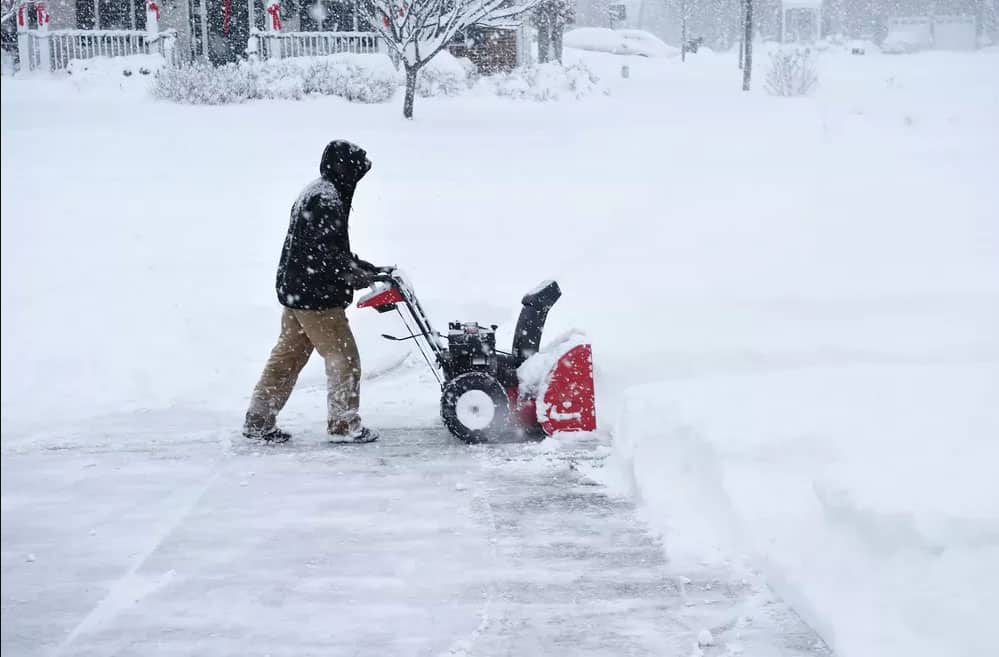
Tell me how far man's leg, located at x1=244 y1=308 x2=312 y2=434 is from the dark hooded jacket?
301 mm

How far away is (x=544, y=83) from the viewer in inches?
934

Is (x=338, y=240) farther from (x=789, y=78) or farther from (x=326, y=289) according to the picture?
(x=789, y=78)

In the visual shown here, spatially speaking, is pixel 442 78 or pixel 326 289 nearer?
pixel 326 289

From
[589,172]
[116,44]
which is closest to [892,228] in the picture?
[589,172]

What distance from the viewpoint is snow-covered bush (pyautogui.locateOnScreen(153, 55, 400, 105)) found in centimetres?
1862

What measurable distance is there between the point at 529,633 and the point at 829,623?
1025mm

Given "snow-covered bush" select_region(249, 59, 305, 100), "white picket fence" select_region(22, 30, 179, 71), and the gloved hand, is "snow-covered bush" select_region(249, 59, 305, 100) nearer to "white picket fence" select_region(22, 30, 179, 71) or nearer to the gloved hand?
"white picket fence" select_region(22, 30, 179, 71)

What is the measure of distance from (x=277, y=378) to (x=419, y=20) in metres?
11.7

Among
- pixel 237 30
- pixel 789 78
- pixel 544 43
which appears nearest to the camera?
pixel 789 78

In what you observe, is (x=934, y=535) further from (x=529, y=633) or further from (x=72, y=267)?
(x=72, y=267)

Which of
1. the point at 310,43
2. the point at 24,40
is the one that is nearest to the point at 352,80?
the point at 310,43

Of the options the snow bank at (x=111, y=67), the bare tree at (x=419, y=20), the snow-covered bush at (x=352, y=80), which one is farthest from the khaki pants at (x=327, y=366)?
the snow bank at (x=111, y=67)

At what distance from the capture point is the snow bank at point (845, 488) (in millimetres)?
3916

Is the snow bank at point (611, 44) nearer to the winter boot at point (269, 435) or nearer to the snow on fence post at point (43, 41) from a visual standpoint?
the snow on fence post at point (43, 41)
